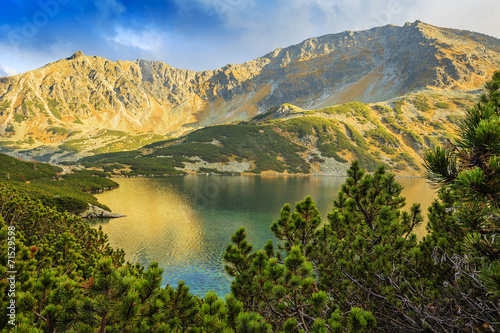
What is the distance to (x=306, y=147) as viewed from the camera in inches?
6880

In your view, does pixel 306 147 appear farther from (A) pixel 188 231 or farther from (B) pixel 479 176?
(B) pixel 479 176

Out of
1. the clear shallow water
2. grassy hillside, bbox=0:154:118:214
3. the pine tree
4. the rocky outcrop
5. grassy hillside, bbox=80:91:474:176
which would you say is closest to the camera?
the pine tree

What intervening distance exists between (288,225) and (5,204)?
13888mm

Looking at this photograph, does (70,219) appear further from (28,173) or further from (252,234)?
(28,173)

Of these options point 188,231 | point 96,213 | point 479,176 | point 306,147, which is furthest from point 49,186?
point 306,147

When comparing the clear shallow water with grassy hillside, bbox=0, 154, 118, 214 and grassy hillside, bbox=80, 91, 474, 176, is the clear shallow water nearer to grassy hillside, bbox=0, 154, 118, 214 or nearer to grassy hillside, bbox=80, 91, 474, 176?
grassy hillside, bbox=0, 154, 118, 214

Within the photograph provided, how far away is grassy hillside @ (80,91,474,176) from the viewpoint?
146 metres

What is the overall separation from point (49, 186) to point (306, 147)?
155 metres

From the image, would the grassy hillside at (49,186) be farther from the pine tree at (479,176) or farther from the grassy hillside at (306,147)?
the grassy hillside at (306,147)

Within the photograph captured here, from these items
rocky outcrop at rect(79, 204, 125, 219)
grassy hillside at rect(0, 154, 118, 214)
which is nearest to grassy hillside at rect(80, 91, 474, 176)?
grassy hillside at rect(0, 154, 118, 214)

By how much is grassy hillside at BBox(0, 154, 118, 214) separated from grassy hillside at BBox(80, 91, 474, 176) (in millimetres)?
62226

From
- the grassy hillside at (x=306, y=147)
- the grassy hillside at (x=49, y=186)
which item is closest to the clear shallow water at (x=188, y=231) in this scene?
the grassy hillside at (x=49, y=186)

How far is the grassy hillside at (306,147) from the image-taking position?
5743 inches

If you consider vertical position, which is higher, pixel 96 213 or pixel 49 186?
→ pixel 49 186
